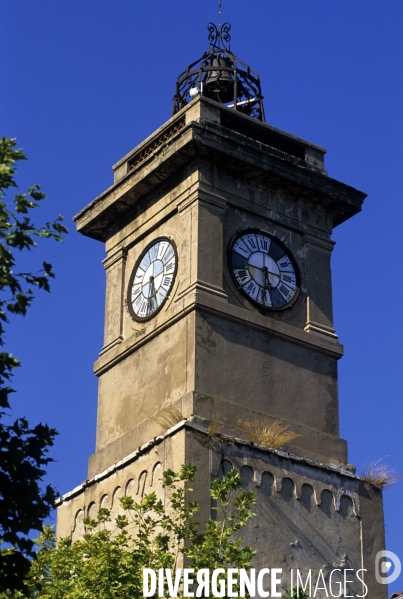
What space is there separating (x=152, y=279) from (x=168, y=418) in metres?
3.42

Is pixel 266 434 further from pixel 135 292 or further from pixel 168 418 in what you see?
pixel 135 292

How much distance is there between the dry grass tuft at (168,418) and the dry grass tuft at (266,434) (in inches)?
44.2

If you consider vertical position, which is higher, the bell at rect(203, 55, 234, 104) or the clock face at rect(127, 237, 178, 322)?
the bell at rect(203, 55, 234, 104)

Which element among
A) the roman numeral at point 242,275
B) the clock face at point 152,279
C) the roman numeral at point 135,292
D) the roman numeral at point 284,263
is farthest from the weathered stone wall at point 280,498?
Result: the roman numeral at point 284,263

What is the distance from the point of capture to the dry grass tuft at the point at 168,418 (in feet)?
77.7

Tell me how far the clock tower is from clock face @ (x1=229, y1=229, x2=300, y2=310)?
24 mm

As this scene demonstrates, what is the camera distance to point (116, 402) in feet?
86.1

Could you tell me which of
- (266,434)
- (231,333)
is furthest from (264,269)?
(266,434)

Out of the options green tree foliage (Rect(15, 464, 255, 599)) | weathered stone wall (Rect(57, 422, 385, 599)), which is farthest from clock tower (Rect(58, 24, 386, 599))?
green tree foliage (Rect(15, 464, 255, 599))

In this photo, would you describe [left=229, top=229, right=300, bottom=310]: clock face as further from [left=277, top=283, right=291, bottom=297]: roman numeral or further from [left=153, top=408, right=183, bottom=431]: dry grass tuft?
[left=153, top=408, right=183, bottom=431]: dry grass tuft

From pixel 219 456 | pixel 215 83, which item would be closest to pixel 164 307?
pixel 219 456

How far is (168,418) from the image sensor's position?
23.9 metres

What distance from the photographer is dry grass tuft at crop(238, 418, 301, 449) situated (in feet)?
79.3

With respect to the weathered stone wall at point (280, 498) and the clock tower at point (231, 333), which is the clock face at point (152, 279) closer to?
the clock tower at point (231, 333)
